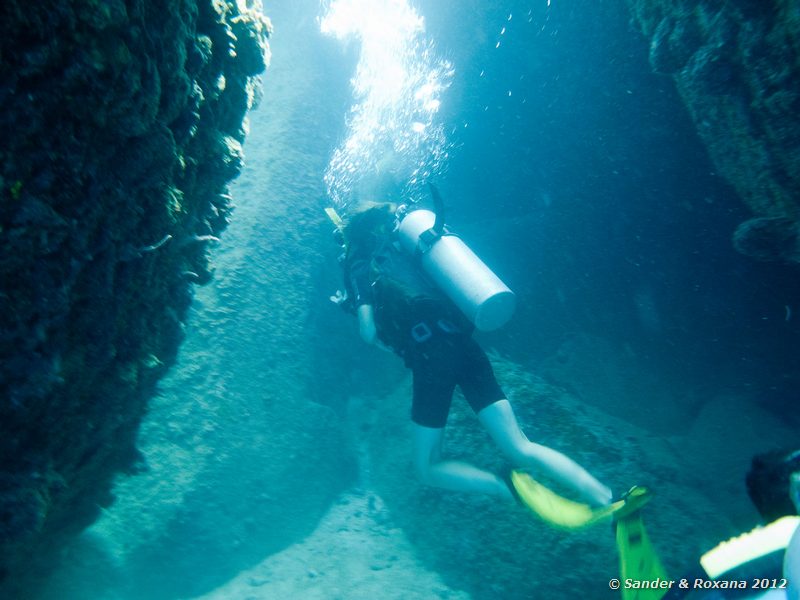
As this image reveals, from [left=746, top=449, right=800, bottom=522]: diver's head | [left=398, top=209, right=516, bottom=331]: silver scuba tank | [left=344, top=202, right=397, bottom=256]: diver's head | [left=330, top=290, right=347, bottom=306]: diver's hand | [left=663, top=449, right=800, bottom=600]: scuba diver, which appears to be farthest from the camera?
[left=344, top=202, right=397, bottom=256]: diver's head

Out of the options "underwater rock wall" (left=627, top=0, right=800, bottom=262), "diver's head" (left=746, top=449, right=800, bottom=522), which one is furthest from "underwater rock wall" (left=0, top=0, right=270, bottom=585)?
"underwater rock wall" (left=627, top=0, right=800, bottom=262)

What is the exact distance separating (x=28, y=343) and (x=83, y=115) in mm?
897

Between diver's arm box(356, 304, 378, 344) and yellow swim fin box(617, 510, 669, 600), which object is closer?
yellow swim fin box(617, 510, 669, 600)

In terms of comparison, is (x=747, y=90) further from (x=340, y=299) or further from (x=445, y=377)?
(x=340, y=299)

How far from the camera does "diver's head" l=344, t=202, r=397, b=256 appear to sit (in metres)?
5.28

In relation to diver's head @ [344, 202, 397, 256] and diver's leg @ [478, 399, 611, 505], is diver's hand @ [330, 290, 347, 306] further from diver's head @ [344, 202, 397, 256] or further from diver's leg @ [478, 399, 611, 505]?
diver's leg @ [478, 399, 611, 505]

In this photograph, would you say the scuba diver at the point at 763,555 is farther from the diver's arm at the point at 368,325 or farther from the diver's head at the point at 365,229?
the diver's head at the point at 365,229

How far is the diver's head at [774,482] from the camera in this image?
7.69 feet

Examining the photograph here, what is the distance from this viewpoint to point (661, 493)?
15.3 feet

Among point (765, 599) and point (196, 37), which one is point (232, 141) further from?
point (765, 599)

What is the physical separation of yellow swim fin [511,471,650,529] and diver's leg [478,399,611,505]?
134 mm

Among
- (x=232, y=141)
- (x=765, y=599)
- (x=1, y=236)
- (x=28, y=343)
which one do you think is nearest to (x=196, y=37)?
(x=232, y=141)

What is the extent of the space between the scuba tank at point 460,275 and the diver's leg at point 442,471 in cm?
139

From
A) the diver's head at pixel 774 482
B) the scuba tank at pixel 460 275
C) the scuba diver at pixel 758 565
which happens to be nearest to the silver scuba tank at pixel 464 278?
the scuba tank at pixel 460 275
